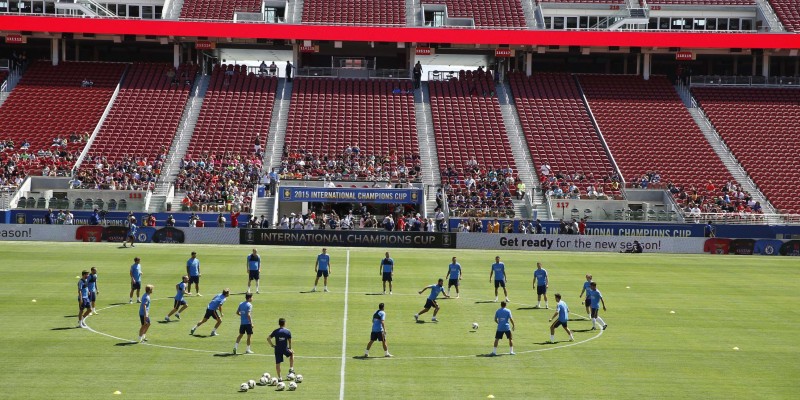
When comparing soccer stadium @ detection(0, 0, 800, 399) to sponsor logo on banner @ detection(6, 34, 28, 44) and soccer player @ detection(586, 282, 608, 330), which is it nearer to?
sponsor logo on banner @ detection(6, 34, 28, 44)

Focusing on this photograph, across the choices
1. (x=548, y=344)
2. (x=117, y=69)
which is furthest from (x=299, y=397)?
(x=117, y=69)

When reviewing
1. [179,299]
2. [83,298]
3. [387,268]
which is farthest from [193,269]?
[387,268]

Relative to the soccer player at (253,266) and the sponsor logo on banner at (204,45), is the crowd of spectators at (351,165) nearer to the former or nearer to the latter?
the sponsor logo on banner at (204,45)

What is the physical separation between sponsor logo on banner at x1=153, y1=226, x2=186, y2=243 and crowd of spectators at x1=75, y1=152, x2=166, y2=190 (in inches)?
269

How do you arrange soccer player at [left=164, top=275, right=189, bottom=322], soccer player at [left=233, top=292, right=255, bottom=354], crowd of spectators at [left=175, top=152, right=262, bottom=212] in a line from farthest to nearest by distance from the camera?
crowd of spectators at [left=175, top=152, right=262, bottom=212], soccer player at [left=164, top=275, right=189, bottom=322], soccer player at [left=233, top=292, right=255, bottom=354]

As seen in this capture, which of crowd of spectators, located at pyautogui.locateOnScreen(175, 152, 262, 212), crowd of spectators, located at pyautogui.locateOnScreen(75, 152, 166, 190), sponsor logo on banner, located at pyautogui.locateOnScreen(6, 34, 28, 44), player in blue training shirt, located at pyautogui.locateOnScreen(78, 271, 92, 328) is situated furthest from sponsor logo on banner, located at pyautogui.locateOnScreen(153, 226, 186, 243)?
sponsor logo on banner, located at pyautogui.locateOnScreen(6, 34, 28, 44)

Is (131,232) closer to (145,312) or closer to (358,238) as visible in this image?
(358,238)

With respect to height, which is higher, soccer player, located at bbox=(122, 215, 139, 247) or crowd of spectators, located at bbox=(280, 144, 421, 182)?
crowd of spectators, located at bbox=(280, 144, 421, 182)

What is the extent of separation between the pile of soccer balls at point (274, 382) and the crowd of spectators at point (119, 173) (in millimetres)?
38149

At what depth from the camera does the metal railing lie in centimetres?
7719

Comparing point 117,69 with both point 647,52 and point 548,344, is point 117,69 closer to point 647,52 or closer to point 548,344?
point 647,52

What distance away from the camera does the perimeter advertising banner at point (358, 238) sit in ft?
174

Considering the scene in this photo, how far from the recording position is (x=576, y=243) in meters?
53.9

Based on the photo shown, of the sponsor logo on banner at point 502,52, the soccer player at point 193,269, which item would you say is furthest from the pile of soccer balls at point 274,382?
the sponsor logo on banner at point 502,52
